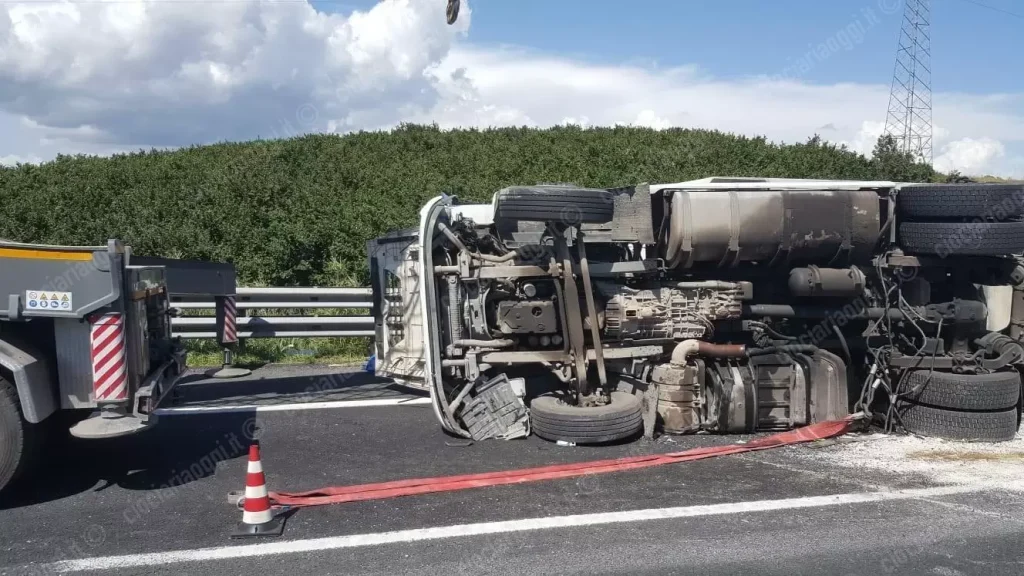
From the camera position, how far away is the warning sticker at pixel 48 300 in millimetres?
4781

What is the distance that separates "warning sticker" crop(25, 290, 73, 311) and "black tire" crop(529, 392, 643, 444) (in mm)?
3488

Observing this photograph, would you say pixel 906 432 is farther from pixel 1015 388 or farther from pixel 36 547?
pixel 36 547

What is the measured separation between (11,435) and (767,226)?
574cm

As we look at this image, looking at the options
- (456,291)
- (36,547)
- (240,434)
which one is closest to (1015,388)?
(456,291)

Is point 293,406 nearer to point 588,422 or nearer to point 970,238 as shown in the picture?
point 588,422

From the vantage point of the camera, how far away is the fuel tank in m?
6.57

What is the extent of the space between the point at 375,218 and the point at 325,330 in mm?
4228

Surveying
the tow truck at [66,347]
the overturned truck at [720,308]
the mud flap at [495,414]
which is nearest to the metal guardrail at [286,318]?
the overturned truck at [720,308]

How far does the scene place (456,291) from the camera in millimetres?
6711

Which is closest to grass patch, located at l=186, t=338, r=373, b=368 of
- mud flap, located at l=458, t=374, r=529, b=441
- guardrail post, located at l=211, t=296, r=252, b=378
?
guardrail post, located at l=211, t=296, r=252, b=378

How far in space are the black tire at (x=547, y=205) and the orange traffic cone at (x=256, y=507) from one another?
2.71m

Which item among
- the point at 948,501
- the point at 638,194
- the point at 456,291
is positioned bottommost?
the point at 948,501

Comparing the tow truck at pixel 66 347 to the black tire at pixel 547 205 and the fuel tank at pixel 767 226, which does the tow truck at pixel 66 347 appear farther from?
the fuel tank at pixel 767 226

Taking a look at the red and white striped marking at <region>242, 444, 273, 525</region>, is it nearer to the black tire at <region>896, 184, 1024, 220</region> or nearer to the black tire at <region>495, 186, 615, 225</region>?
the black tire at <region>495, 186, 615, 225</region>
